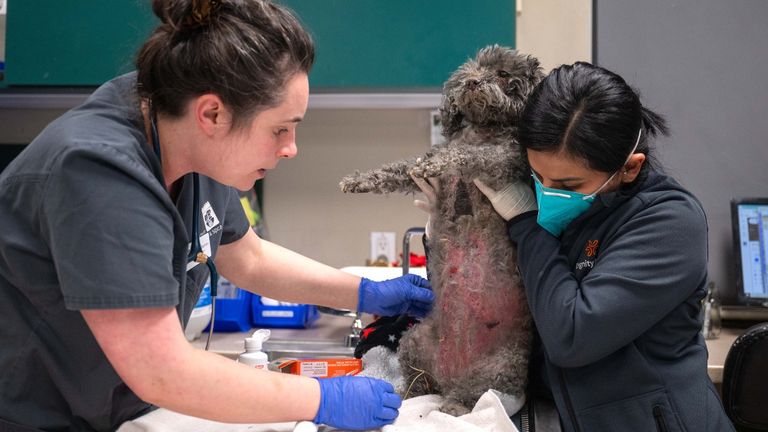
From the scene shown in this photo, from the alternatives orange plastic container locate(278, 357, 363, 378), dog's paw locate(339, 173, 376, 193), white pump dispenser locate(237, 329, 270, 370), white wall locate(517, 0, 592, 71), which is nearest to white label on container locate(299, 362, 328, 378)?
orange plastic container locate(278, 357, 363, 378)

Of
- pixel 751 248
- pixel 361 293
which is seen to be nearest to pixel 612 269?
pixel 361 293

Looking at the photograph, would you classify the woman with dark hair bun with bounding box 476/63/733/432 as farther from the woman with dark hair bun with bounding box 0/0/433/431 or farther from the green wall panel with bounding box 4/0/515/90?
the green wall panel with bounding box 4/0/515/90

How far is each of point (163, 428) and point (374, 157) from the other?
1.83 meters

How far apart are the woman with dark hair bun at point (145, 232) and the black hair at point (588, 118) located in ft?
1.37

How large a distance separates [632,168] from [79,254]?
2.97 feet

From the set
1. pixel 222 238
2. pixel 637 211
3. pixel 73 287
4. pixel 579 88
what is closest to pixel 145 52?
pixel 73 287

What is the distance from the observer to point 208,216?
127cm

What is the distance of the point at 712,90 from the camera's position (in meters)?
2.31

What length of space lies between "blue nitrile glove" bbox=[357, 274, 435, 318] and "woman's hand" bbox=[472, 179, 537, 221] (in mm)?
307

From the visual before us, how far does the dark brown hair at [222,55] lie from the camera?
99 centimetres

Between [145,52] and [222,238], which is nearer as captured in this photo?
[145,52]

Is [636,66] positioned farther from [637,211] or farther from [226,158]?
[226,158]

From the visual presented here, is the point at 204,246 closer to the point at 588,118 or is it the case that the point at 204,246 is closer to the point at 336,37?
the point at 588,118

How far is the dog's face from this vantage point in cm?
140
